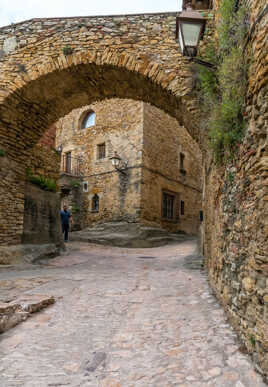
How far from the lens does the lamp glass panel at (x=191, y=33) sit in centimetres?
365

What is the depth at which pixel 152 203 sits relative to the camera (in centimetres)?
1247

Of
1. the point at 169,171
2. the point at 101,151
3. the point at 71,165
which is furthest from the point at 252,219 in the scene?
the point at 71,165

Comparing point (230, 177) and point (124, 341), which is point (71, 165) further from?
point (124, 341)

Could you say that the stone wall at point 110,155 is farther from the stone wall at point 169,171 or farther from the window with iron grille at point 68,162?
the stone wall at point 169,171

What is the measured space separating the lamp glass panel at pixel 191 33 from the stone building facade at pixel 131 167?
8.26 meters

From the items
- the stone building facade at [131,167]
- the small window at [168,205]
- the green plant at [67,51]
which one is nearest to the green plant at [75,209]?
the stone building facade at [131,167]

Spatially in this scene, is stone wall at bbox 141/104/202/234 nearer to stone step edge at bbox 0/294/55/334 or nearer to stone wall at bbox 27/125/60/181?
stone wall at bbox 27/125/60/181

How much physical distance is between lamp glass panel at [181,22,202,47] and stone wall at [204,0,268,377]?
1448 mm

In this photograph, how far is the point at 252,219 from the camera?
2.01 metres

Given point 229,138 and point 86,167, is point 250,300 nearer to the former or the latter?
point 229,138

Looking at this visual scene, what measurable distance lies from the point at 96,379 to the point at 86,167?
1331 centimetres

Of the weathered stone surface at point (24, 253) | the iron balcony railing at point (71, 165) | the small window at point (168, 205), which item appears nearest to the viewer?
the weathered stone surface at point (24, 253)

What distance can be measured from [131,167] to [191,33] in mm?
8687

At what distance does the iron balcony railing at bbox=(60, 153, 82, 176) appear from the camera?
14877 mm
